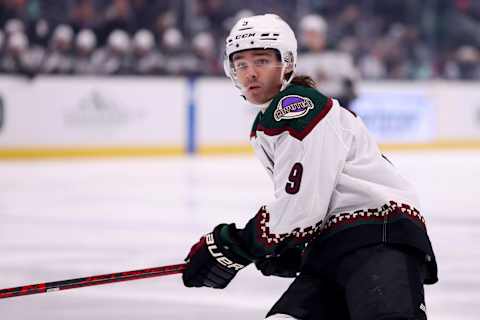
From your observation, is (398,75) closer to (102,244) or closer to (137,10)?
(137,10)

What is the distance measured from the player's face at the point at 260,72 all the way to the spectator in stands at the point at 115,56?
7.87 metres

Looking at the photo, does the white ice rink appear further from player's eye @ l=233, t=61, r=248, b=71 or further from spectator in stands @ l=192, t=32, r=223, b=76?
spectator in stands @ l=192, t=32, r=223, b=76

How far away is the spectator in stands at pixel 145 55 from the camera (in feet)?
32.8

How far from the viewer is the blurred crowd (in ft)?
30.2

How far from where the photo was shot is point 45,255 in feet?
11.6

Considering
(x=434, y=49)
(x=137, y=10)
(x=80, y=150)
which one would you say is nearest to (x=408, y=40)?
(x=434, y=49)

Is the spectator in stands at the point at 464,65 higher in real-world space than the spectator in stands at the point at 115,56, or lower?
lower

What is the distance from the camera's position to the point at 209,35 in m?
10.7

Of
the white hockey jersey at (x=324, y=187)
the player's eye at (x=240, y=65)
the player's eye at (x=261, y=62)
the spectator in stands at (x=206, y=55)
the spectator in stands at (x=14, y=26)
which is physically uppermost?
the player's eye at (x=261, y=62)

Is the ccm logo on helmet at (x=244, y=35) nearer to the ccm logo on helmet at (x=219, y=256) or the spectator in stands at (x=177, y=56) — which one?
the ccm logo on helmet at (x=219, y=256)

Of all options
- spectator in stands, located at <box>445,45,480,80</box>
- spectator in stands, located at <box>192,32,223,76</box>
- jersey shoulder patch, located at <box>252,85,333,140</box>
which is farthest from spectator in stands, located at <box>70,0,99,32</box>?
jersey shoulder patch, located at <box>252,85,333,140</box>

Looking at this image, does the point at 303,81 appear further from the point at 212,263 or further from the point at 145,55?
the point at 145,55

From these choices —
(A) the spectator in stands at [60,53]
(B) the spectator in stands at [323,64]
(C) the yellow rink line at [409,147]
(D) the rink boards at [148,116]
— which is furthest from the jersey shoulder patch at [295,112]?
(C) the yellow rink line at [409,147]

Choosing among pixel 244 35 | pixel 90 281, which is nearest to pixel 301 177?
pixel 244 35
